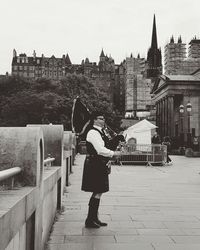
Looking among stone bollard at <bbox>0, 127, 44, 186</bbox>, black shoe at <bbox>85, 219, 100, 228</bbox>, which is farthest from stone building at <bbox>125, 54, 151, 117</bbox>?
stone bollard at <bbox>0, 127, 44, 186</bbox>

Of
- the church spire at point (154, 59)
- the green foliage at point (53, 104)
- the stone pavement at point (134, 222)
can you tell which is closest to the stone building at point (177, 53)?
the church spire at point (154, 59)

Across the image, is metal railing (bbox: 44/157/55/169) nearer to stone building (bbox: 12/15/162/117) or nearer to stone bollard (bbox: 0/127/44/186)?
stone bollard (bbox: 0/127/44/186)

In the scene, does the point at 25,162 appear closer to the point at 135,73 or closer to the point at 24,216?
the point at 24,216

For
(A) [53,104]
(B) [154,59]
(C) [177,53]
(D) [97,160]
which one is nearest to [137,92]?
(B) [154,59]

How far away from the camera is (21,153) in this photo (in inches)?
162

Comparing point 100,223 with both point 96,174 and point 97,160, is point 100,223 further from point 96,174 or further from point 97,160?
point 97,160

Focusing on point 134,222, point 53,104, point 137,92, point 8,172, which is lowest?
point 134,222

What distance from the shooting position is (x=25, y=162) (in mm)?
4133

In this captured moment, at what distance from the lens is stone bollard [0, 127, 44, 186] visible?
4.11 meters

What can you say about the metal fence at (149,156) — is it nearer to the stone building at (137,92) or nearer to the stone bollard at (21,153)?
the stone bollard at (21,153)

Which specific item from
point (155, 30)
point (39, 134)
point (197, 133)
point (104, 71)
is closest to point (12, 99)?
point (197, 133)

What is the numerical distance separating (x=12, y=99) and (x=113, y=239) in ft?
236

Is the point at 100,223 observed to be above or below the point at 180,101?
below

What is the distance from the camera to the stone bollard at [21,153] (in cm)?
411
